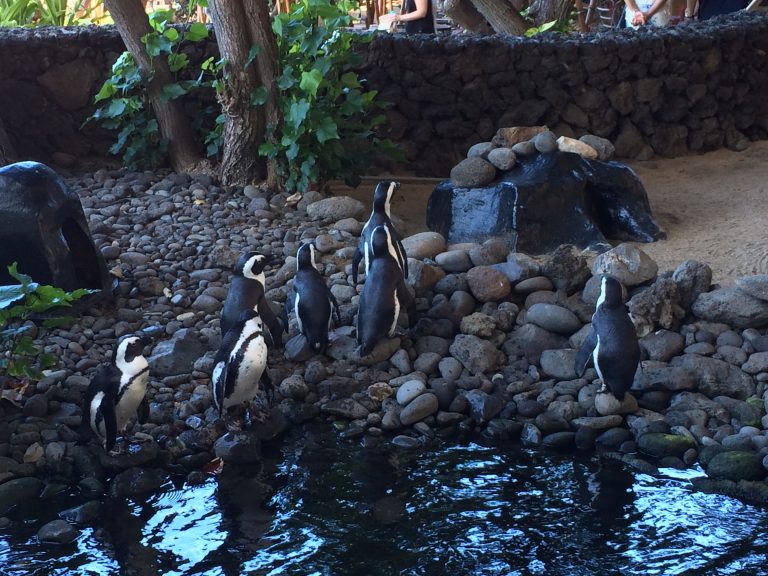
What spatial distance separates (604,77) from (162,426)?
20.9ft

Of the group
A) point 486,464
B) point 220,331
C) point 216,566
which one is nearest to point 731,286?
point 486,464

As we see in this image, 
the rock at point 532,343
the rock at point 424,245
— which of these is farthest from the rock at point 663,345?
the rock at point 424,245

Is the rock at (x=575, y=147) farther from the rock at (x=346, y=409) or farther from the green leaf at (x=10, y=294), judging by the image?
the green leaf at (x=10, y=294)

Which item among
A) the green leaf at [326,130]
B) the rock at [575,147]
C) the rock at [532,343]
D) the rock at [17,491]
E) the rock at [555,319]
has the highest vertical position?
the green leaf at [326,130]

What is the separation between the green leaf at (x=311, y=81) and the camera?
23.6ft

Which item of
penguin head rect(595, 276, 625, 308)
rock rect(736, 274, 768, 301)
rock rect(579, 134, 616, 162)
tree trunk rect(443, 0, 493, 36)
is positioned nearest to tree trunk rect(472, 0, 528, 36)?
tree trunk rect(443, 0, 493, 36)

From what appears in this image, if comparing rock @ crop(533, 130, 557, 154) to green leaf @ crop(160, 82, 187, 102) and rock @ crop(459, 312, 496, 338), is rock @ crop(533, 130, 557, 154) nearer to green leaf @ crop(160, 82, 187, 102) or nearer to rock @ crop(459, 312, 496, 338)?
rock @ crop(459, 312, 496, 338)

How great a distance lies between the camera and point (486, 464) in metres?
5.00

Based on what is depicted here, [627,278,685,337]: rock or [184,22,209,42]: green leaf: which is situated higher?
[184,22,209,42]: green leaf

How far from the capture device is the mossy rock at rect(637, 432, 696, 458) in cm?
501

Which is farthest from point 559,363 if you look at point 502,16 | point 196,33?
point 502,16

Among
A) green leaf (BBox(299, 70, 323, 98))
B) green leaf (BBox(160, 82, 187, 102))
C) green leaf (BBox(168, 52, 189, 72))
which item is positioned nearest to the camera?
green leaf (BBox(299, 70, 323, 98))

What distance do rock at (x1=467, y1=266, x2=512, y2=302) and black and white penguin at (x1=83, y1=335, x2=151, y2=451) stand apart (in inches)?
92.6

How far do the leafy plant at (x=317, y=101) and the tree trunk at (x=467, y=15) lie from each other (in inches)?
156
